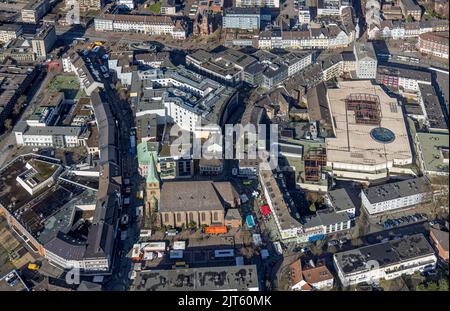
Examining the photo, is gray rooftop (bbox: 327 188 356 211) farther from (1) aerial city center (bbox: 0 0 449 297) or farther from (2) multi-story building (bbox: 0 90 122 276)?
(2) multi-story building (bbox: 0 90 122 276)

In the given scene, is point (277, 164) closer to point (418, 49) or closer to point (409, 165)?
point (409, 165)

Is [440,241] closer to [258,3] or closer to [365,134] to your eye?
[365,134]

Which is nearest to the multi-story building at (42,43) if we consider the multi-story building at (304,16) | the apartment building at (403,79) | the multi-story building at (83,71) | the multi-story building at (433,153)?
the multi-story building at (83,71)

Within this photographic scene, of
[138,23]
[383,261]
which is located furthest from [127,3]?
[383,261]

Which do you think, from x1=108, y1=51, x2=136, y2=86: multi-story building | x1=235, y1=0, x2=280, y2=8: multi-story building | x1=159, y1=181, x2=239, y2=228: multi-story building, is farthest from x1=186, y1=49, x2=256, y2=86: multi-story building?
x1=159, y1=181, x2=239, y2=228: multi-story building

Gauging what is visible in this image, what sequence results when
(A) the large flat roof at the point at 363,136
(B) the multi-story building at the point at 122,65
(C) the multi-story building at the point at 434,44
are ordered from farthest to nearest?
(C) the multi-story building at the point at 434,44 < (B) the multi-story building at the point at 122,65 < (A) the large flat roof at the point at 363,136

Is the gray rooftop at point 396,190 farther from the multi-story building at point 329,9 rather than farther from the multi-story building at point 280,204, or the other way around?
the multi-story building at point 329,9

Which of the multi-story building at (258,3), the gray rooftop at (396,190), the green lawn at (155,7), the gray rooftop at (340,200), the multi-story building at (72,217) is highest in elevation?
the multi-story building at (258,3)
